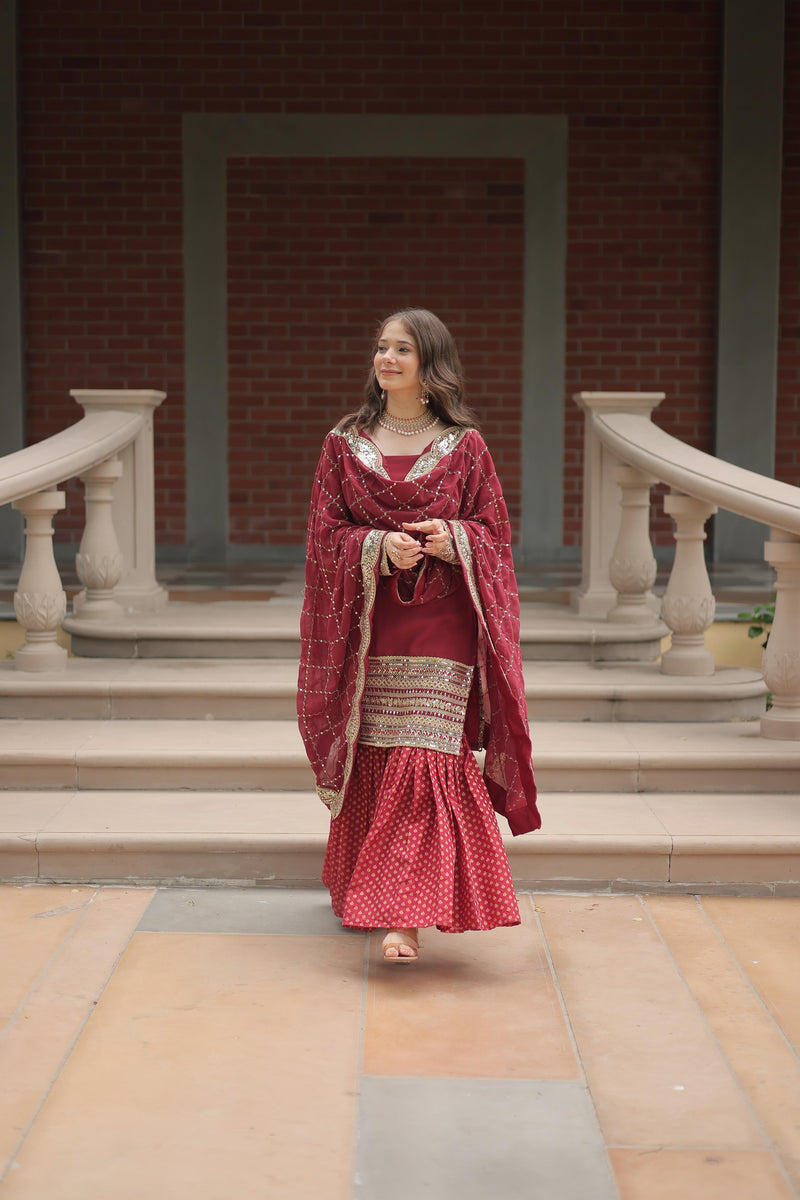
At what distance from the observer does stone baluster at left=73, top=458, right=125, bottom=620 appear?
5.55 m

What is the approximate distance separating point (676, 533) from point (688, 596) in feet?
0.78

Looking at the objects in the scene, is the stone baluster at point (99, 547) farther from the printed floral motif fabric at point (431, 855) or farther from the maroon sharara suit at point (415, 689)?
the printed floral motif fabric at point (431, 855)

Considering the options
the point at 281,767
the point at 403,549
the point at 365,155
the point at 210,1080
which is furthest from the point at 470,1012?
the point at 365,155

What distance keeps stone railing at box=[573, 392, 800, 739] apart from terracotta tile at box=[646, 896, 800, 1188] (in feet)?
3.42

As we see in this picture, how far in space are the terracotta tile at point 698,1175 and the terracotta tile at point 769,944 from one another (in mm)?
566

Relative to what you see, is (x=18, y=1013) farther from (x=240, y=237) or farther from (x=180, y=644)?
(x=240, y=237)

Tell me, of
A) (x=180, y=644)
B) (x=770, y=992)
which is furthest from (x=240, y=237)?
(x=770, y=992)

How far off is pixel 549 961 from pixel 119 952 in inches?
43.1

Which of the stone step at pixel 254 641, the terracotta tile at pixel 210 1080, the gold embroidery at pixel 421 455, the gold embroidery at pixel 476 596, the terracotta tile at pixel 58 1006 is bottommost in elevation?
the terracotta tile at pixel 210 1080

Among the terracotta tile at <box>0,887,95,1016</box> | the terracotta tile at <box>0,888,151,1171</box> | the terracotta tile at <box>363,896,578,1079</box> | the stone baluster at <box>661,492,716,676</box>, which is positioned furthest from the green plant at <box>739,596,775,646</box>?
the terracotta tile at <box>0,887,95,1016</box>

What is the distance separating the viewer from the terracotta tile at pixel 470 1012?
2.92 m

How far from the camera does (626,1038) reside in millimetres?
3049

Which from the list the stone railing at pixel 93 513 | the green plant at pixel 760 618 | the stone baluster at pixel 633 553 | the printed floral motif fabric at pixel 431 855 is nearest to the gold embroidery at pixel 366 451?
the printed floral motif fabric at pixel 431 855

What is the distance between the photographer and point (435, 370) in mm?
3424
